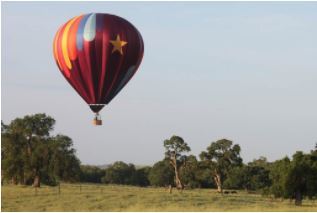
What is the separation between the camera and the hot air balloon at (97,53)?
4147 centimetres

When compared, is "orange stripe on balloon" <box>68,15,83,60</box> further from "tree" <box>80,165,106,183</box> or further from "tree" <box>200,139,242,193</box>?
"tree" <box>80,165,106,183</box>

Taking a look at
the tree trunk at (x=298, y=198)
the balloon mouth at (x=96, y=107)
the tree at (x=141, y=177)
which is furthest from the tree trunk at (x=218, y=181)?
the balloon mouth at (x=96, y=107)

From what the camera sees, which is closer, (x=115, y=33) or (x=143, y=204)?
(x=115, y=33)

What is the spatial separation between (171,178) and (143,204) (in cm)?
5662

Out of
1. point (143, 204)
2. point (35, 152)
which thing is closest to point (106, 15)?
point (143, 204)

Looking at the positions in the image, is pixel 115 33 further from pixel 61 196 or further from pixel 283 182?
pixel 283 182

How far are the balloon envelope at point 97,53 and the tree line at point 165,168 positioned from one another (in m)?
20.3

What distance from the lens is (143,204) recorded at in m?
47.2

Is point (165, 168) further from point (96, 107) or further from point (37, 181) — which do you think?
point (96, 107)

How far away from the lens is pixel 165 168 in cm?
10181

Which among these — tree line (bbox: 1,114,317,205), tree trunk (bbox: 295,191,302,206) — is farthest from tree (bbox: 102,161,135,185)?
tree trunk (bbox: 295,191,302,206)

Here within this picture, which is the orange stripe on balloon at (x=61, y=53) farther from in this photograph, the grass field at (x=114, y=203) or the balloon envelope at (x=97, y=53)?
the grass field at (x=114, y=203)

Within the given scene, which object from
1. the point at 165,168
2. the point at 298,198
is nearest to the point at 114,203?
the point at 298,198

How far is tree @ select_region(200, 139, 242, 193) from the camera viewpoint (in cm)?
8912
